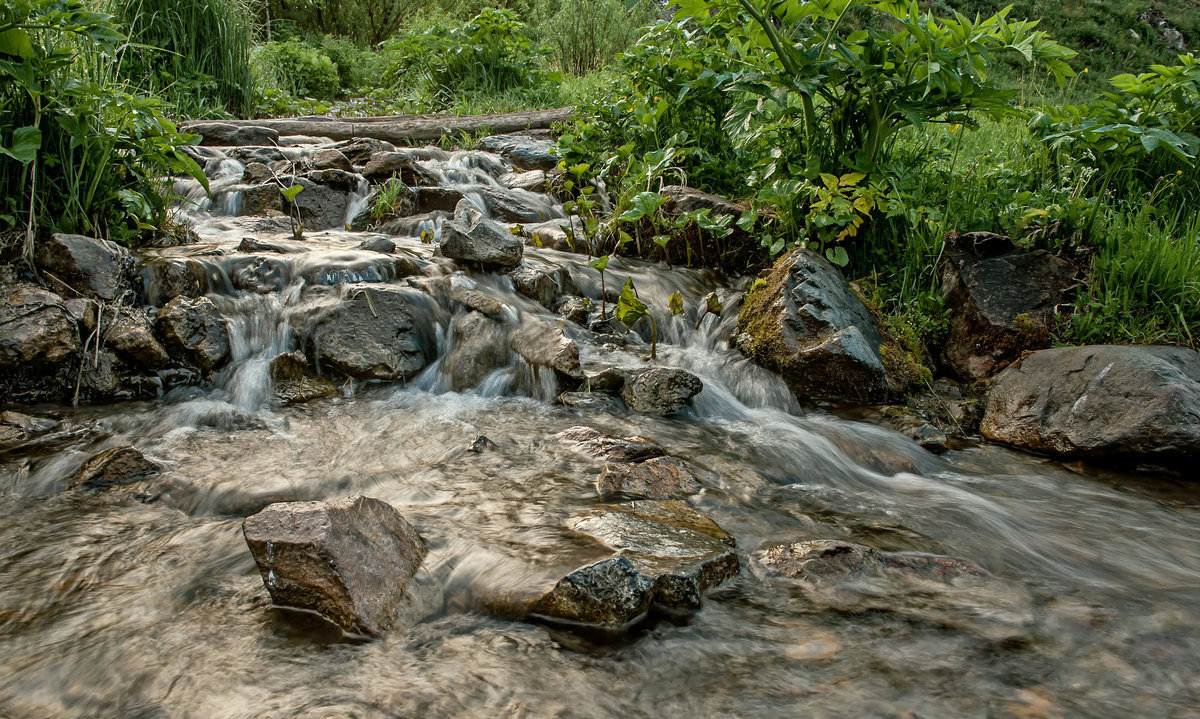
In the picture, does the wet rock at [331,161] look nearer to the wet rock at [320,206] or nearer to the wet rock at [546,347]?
the wet rock at [320,206]

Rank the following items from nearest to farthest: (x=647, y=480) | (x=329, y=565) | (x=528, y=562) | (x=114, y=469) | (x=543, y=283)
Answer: (x=329, y=565) < (x=528, y=562) < (x=114, y=469) < (x=647, y=480) < (x=543, y=283)

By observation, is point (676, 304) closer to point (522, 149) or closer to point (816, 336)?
point (816, 336)

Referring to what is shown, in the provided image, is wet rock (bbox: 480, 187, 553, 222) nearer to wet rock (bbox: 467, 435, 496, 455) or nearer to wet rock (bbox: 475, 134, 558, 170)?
wet rock (bbox: 475, 134, 558, 170)

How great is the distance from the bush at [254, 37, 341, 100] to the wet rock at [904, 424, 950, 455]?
11131mm

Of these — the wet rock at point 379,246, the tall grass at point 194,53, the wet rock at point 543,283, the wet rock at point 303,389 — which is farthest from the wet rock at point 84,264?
the tall grass at point 194,53

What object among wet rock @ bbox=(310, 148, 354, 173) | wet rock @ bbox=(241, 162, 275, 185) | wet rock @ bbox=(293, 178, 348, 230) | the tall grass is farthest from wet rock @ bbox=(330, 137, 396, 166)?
the tall grass

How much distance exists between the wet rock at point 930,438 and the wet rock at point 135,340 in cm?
380

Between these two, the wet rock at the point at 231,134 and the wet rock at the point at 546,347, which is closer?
the wet rock at the point at 546,347

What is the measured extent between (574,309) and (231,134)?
5.07m

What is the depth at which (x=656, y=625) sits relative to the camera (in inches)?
72.1

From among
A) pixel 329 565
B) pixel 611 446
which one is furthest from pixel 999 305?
pixel 329 565

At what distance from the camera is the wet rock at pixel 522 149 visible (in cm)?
791

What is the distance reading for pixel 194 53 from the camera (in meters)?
8.05

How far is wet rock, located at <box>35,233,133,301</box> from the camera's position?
11.1 feet
